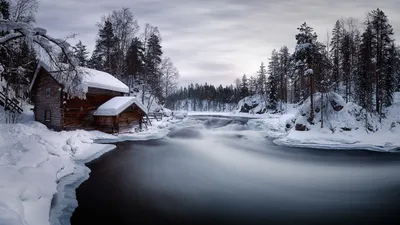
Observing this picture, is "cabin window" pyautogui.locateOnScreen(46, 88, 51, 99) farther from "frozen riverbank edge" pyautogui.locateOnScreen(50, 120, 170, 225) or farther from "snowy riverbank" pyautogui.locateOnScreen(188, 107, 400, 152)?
"snowy riverbank" pyautogui.locateOnScreen(188, 107, 400, 152)

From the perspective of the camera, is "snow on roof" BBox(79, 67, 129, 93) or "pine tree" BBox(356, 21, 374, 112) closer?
"snow on roof" BBox(79, 67, 129, 93)

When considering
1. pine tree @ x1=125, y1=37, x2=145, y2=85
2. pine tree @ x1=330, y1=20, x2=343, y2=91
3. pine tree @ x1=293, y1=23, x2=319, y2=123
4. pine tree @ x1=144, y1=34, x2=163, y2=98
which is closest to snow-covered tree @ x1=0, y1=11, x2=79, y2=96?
pine tree @ x1=293, y1=23, x2=319, y2=123

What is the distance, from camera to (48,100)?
21656mm

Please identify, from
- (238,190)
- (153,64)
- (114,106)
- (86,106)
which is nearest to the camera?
(238,190)

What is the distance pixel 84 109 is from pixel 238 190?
62.3 feet

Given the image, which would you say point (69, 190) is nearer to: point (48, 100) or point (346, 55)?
point (48, 100)

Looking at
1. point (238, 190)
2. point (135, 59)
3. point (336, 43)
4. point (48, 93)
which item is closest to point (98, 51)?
point (135, 59)

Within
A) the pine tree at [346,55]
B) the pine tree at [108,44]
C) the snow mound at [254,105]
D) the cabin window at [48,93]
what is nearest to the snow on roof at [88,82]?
the cabin window at [48,93]

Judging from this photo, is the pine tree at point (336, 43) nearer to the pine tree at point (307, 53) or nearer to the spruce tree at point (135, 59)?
the pine tree at point (307, 53)

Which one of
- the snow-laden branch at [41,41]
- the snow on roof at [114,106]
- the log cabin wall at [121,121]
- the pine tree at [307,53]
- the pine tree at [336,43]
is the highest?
the pine tree at [336,43]

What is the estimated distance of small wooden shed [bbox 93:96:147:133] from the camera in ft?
68.7

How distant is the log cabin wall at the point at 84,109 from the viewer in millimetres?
20516

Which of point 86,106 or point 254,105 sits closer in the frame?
point 86,106

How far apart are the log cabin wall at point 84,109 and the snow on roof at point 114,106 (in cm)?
102
